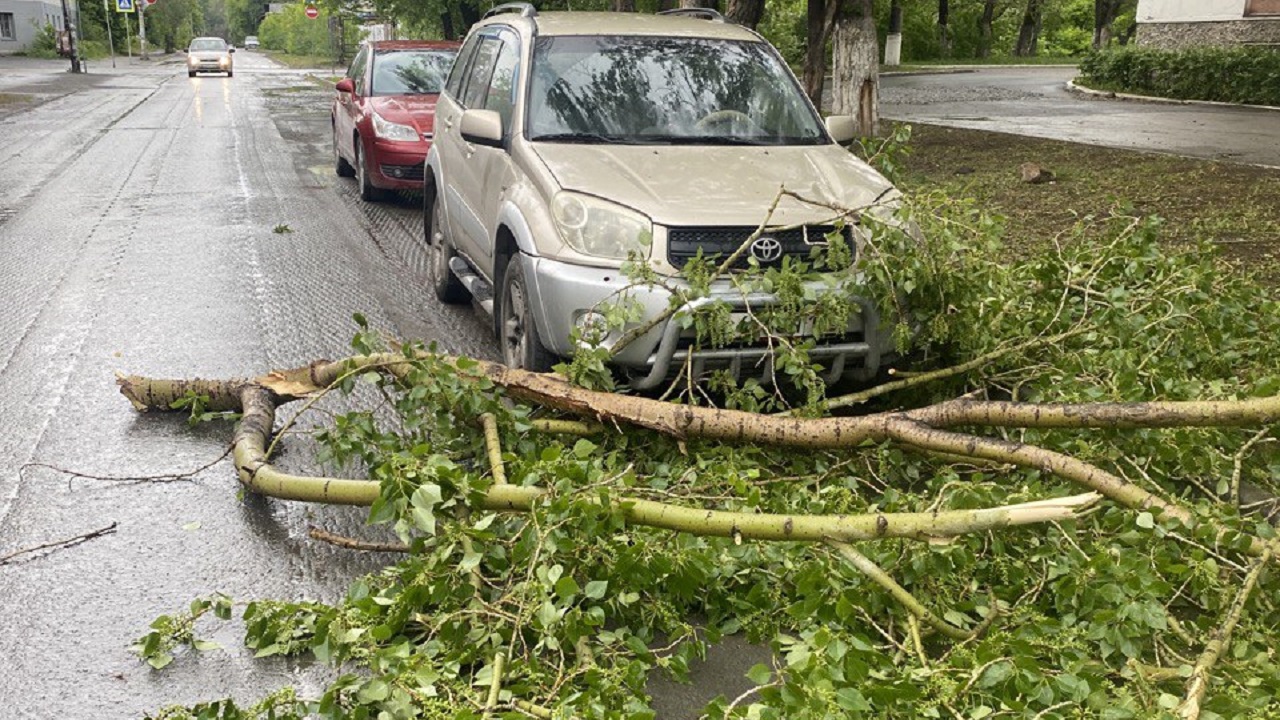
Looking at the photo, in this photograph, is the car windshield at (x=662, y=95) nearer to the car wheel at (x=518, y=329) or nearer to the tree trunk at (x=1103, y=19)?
the car wheel at (x=518, y=329)

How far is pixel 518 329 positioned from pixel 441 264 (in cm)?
266

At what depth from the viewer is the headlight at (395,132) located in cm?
1351

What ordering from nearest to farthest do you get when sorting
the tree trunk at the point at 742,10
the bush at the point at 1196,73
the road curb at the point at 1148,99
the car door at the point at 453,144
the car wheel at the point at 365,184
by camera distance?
the car door at the point at 453,144 → the car wheel at the point at 365,184 → the tree trunk at the point at 742,10 → the bush at the point at 1196,73 → the road curb at the point at 1148,99

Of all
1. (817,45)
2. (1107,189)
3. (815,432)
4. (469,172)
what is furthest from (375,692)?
(817,45)

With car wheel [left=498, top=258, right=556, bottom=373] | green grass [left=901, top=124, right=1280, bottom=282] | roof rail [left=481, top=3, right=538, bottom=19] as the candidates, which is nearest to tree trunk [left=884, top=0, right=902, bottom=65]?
green grass [left=901, top=124, right=1280, bottom=282]

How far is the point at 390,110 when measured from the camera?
13.7 metres

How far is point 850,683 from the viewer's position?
328cm

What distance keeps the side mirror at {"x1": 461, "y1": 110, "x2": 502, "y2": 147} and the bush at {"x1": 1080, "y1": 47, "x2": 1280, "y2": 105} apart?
2170 centimetres

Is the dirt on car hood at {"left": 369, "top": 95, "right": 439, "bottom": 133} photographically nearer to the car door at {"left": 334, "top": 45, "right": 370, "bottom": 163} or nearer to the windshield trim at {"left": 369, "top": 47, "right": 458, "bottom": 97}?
the windshield trim at {"left": 369, "top": 47, "right": 458, "bottom": 97}

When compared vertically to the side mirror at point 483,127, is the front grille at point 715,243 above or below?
below

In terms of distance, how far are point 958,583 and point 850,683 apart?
1073mm

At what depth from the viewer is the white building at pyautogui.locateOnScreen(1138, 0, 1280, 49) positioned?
27250 millimetres

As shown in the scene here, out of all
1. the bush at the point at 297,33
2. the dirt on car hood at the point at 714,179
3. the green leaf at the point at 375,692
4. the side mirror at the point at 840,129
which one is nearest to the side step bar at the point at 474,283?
the dirt on car hood at the point at 714,179

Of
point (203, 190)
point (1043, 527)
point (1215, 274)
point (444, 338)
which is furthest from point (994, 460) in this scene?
point (203, 190)
